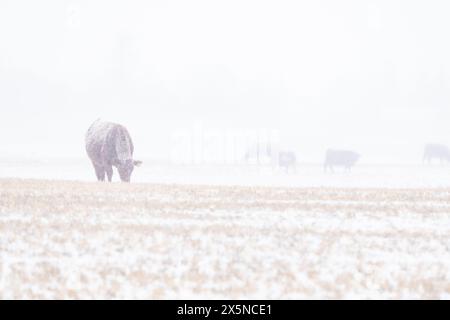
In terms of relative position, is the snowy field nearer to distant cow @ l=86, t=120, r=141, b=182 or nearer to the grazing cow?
distant cow @ l=86, t=120, r=141, b=182

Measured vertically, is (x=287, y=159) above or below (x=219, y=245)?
above

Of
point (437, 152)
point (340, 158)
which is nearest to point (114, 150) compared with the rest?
point (340, 158)

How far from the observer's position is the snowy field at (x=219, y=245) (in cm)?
1054

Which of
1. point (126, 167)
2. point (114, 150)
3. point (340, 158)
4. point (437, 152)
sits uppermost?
point (437, 152)

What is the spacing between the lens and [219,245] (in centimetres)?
1303

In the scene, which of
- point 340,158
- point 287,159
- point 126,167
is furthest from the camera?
point 287,159

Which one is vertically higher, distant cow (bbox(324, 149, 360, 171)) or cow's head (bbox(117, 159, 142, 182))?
distant cow (bbox(324, 149, 360, 171))

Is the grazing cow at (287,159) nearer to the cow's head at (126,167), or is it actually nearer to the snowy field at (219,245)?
the cow's head at (126,167)

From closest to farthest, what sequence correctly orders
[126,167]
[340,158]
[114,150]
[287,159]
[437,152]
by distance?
[126,167], [114,150], [340,158], [287,159], [437,152]

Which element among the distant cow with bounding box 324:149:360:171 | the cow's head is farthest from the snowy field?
the distant cow with bounding box 324:149:360:171

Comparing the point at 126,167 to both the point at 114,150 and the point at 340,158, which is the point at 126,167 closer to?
the point at 114,150

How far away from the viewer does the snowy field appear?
415 inches

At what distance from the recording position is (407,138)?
283 ft
